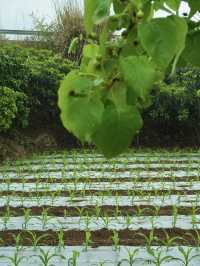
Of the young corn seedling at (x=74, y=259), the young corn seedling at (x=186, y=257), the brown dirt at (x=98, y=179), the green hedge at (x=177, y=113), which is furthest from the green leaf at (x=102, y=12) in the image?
the green hedge at (x=177, y=113)

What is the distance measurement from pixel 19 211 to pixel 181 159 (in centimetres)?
477

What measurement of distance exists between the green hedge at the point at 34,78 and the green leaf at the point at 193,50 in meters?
9.88

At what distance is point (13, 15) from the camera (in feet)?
49.2

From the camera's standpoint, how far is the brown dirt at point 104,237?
174 inches

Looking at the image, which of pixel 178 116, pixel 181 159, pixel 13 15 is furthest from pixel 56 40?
pixel 181 159

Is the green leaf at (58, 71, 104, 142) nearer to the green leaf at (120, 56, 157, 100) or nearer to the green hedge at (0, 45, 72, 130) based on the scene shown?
the green leaf at (120, 56, 157, 100)

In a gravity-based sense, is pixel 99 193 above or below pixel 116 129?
below

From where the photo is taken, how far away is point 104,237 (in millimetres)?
4609

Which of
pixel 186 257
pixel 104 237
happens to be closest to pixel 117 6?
pixel 186 257

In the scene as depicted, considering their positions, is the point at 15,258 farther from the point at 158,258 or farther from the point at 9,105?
the point at 9,105

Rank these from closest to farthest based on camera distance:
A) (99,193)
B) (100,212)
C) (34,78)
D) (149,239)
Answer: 1. (149,239)
2. (100,212)
3. (99,193)
4. (34,78)

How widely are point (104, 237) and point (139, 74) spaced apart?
4.01 metres

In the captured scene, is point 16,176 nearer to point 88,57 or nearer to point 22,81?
point 22,81

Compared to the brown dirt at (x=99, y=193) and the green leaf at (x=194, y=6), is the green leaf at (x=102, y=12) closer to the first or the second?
the green leaf at (x=194, y=6)
